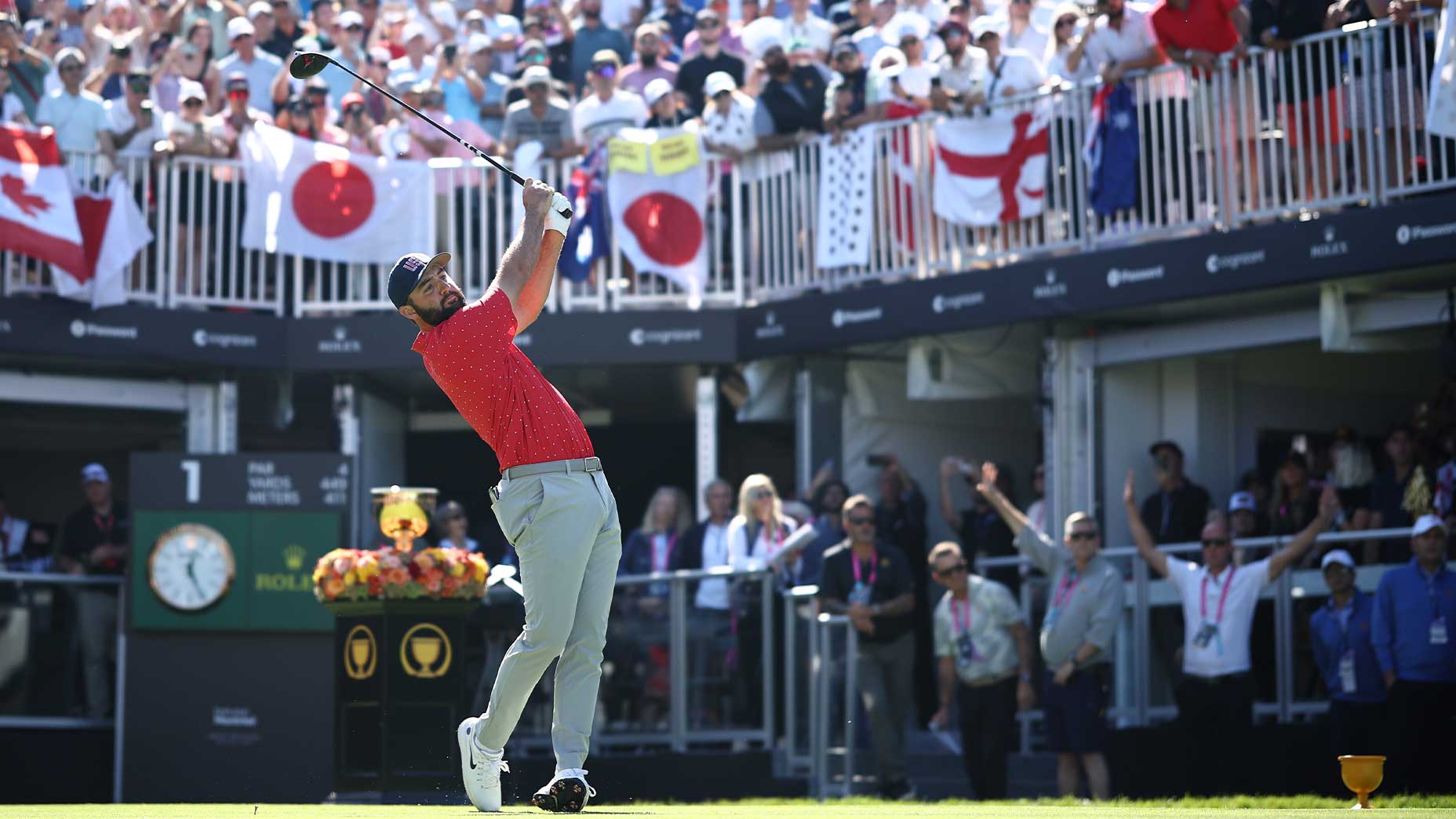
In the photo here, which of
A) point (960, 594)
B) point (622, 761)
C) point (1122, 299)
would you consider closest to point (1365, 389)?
point (1122, 299)

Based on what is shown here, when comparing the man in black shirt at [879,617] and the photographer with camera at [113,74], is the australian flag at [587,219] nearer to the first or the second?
the photographer with camera at [113,74]

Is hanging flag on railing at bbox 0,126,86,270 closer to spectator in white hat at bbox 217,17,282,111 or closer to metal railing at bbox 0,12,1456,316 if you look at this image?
metal railing at bbox 0,12,1456,316

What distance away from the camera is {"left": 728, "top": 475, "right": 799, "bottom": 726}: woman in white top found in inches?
565

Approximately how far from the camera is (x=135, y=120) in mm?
16844

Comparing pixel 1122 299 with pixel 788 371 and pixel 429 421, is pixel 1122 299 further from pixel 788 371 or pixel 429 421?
pixel 429 421

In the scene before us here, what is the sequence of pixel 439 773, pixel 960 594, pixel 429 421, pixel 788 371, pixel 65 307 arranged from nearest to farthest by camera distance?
pixel 439 773 → pixel 960 594 → pixel 65 307 → pixel 788 371 → pixel 429 421

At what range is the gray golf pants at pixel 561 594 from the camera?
7.51m

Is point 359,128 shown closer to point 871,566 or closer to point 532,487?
point 871,566

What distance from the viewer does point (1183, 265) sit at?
14.5m

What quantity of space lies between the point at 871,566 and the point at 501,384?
6.96m

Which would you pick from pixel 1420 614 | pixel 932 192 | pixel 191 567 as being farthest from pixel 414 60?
pixel 1420 614

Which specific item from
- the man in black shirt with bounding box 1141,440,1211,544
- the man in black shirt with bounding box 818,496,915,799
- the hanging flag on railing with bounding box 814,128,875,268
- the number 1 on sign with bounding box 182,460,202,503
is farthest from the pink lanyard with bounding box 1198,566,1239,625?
the number 1 on sign with bounding box 182,460,202,503

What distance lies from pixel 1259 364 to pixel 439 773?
8.29 metres

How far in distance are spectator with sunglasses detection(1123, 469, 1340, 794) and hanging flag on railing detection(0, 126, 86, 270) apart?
8.80 metres
